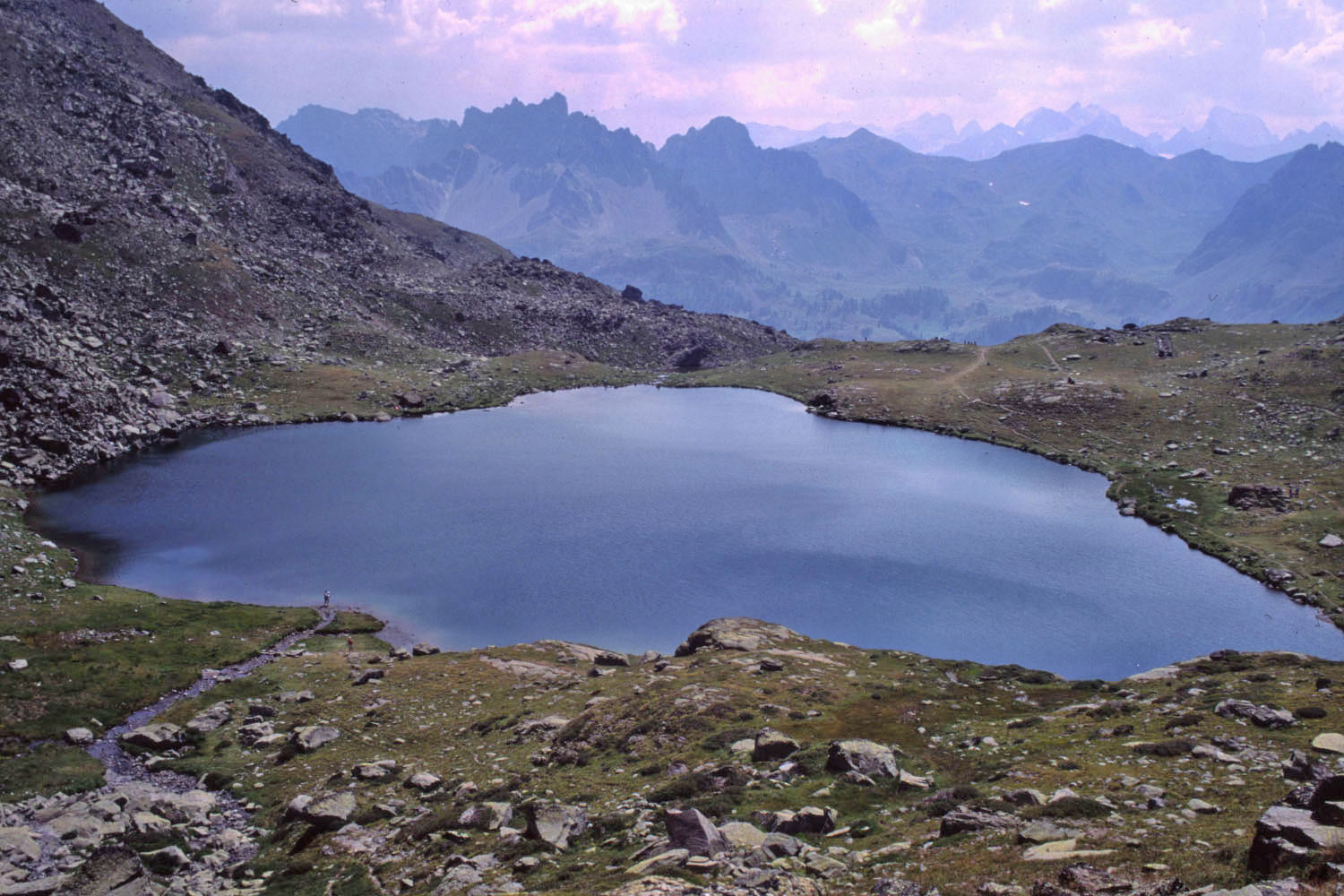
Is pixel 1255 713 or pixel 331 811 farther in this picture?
pixel 1255 713

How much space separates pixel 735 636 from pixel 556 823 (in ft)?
94.1

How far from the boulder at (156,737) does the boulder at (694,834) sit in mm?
A: 29997

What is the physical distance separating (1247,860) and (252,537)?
8220 cm

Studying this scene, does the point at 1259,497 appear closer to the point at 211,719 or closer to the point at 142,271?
the point at 211,719

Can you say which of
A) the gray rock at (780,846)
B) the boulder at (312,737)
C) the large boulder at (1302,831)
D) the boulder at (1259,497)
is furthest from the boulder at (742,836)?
the boulder at (1259,497)

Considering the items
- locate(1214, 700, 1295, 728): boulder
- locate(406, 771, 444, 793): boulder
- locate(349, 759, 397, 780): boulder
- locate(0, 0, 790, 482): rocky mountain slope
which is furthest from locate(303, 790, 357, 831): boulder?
locate(0, 0, 790, 482): rocky mountain slope

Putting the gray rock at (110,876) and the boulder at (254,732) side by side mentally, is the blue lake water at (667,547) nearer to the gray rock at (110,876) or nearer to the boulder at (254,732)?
the boulder at (254,732)

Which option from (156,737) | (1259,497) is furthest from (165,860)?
(1259,497)

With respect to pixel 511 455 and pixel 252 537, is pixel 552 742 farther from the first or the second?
pixel 511 455

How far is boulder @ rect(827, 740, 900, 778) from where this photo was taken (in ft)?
97.5

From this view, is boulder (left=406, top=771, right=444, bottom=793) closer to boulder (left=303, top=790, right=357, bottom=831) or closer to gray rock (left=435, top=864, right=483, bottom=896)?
boulder (left=303, top=790, right=357, bottom=831)

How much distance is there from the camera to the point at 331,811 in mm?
31500

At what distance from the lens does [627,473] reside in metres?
108

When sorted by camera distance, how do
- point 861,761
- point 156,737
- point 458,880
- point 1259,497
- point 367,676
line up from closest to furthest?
point 458,880 → point 861,761 → point 156,737 → point 367,676 → point 1259,497
